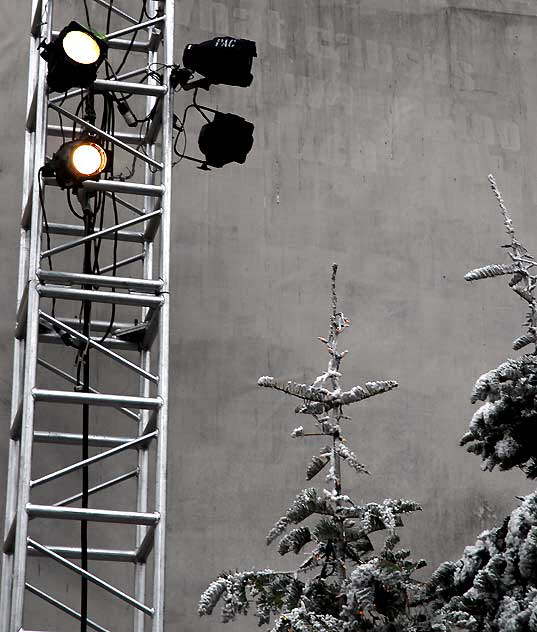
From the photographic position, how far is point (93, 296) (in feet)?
24.4

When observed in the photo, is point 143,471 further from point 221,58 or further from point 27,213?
point 221,58

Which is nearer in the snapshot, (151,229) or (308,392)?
(308,392)

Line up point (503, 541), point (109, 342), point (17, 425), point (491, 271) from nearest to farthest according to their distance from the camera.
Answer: point (503, 541), point (491, 271), point (17, 425), point (109, 342)

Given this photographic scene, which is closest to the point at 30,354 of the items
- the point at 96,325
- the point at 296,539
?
Result: the point at 96,325

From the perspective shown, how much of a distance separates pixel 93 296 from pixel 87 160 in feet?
2.38

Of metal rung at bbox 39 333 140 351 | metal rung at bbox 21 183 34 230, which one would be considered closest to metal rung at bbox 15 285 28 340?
metal rung at bbox 39 333 140 351

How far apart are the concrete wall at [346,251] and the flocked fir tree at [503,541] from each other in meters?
3.23

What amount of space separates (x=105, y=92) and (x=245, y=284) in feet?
7.19

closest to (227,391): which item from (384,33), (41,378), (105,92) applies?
(41,378)

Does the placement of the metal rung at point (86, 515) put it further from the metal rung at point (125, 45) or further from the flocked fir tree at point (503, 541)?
the metal rung at point (125, 45)

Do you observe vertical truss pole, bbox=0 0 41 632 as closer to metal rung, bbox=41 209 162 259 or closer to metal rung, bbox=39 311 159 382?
metal rung, bbox=41 209 162 259

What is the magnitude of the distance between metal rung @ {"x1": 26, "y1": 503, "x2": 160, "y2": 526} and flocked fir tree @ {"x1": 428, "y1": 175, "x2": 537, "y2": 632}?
172 centimetres

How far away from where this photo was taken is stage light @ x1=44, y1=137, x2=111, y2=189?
7422mm

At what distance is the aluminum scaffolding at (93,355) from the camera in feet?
23.3
